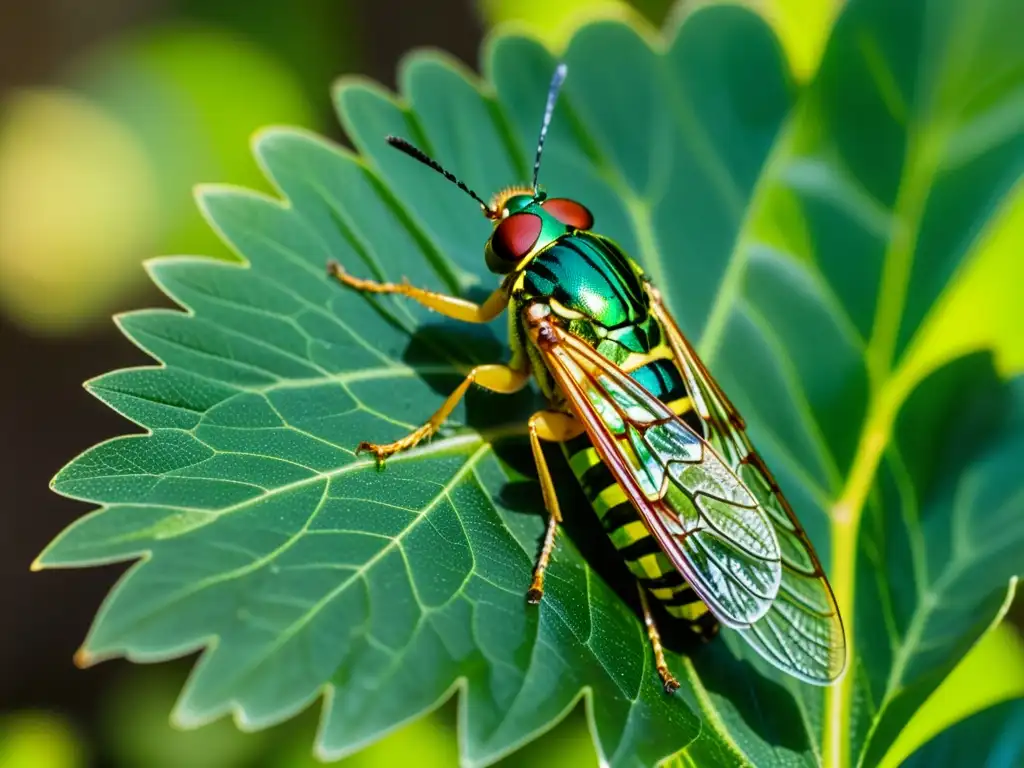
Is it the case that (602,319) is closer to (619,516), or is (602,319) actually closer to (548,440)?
(548,440)

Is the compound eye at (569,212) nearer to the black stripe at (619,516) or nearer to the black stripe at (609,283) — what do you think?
the black stripe at (609,283)

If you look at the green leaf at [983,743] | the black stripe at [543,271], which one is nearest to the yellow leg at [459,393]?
the black stripe at [543,271]

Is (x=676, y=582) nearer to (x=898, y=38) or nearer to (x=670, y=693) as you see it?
(x=670, y=693)

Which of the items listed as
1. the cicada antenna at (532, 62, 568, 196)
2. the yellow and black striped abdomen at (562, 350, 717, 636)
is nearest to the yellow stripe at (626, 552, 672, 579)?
the yellow and black striped abdomen at (562, 350, 717, 636)

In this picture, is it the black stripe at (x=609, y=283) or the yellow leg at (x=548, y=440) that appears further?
the black stripe at (x=609, y=283)

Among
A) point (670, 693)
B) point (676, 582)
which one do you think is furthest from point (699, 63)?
point (670, 693)

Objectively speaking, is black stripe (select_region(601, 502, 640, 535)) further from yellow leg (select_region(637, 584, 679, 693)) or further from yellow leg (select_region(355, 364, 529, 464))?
yellow leg (select_region(355, 364, 529, 464))
